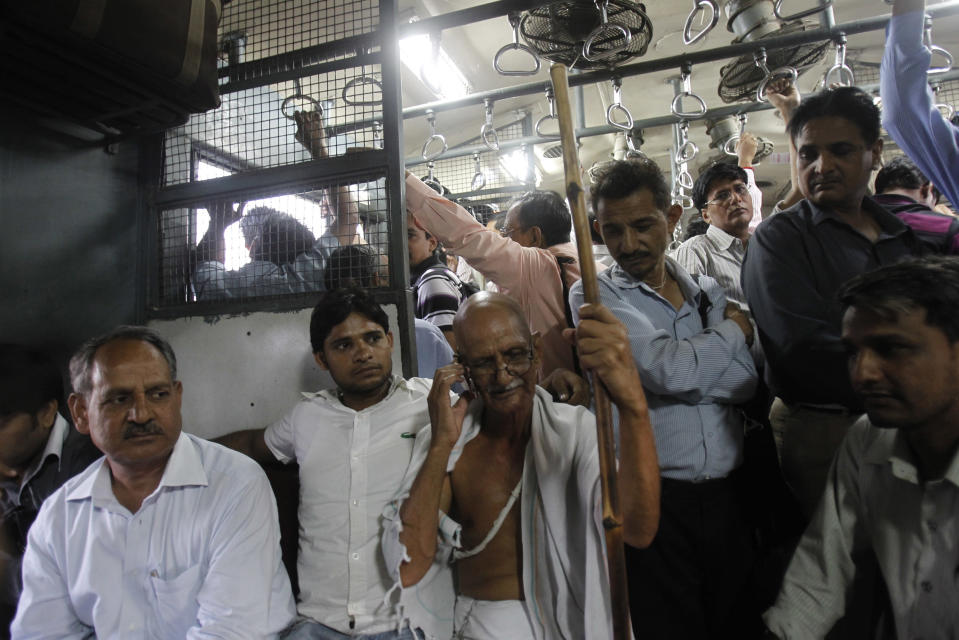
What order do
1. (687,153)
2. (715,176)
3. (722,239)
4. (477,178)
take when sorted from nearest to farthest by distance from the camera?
(722,239)
(715,176)
(687,153)
(477,178)

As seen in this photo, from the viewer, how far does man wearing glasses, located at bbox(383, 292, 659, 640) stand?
62.2 inches

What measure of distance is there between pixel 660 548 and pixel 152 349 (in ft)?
5.92

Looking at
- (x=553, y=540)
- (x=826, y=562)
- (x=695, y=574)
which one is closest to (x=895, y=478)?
(x=826, y=562)

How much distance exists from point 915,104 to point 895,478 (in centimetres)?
149

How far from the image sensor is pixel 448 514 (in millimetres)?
1847

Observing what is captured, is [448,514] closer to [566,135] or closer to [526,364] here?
[526,364]

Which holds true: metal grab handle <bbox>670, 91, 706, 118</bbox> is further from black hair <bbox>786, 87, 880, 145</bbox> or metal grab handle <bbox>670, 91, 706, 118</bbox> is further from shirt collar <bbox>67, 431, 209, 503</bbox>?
shirt collar <bbox>67, 431, 209, 503</bbox>

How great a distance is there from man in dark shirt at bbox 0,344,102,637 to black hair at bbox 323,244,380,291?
3.81 feet

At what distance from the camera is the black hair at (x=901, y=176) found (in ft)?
9.68

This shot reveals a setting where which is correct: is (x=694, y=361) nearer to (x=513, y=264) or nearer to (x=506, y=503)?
(x=506, y=503)

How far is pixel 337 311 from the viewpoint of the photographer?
2027 mm

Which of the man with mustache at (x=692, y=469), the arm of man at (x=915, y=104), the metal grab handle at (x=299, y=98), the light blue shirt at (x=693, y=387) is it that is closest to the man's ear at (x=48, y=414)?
the metal grab handle at (x=299, y=98)

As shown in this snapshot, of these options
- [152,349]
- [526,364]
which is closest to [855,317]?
[526,364]

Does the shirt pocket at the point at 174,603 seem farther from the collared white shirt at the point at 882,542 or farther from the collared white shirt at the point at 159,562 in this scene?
the collared white shirt at the point at 882,542
